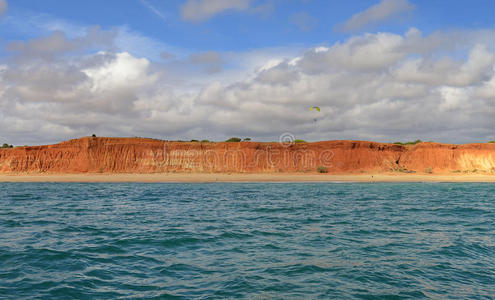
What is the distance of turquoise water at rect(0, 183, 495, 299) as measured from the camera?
7.47m

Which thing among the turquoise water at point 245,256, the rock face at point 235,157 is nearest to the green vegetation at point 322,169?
the rock face at point 235,157

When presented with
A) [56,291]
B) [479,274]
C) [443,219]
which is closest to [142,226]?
[56,291]

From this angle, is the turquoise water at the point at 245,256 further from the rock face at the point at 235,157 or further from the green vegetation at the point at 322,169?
the rock face at the point at 235,157

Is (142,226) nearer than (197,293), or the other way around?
(197,293)

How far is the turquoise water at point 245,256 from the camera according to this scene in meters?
7.47

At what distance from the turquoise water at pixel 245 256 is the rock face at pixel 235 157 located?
47661 millimetres

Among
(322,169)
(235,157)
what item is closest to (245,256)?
(322,169)

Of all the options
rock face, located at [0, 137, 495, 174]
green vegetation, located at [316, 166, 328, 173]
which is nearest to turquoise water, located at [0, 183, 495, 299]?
green vegetation, located at [316, 166, 328, 173]

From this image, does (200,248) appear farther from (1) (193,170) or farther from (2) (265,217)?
(1) (193,170)

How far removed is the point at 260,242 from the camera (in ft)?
38.6

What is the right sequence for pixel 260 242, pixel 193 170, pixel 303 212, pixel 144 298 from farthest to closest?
pixel 193 170, pixel 303 212, pixel 260 242, pixel 144 298

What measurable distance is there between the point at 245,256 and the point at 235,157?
57.5 metres

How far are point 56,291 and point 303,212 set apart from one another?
45.7ft

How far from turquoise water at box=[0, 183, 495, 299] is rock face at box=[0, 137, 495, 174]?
47.7m
